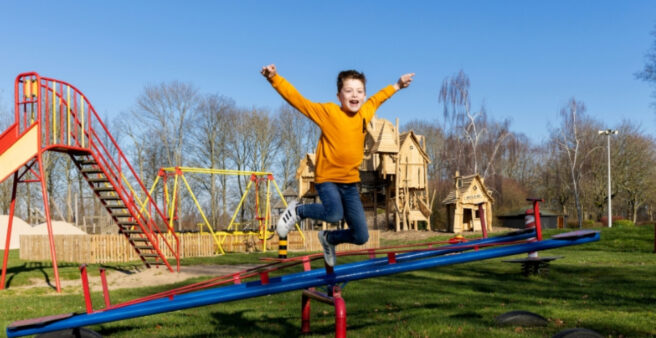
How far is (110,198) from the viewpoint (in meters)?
14.6

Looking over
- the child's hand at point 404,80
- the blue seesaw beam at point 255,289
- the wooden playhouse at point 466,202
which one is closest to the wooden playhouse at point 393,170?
the wooden playhouse at point 466,202

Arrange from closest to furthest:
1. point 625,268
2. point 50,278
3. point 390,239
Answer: point 625,268 < point 50,278 < point 390,239

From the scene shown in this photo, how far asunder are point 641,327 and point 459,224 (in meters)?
29.7

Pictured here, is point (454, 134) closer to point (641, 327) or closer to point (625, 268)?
point (625, 268)

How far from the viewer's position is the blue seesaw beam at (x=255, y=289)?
423cm

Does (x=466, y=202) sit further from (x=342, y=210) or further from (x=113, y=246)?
(x=342, y=210)

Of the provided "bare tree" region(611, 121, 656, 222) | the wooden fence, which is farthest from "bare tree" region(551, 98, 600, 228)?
the wooden fence

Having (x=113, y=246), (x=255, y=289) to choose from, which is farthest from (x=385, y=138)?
(x=255, y=289)

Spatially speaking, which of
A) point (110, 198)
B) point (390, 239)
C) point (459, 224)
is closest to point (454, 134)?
point (459, 224)

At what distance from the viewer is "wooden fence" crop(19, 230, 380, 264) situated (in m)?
21.8

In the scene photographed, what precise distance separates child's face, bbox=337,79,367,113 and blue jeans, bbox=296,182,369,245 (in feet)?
2.24

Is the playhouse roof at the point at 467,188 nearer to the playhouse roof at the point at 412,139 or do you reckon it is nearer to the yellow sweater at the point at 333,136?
the playhouse roof at the point at 412,139

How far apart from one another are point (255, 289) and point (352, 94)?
186cm

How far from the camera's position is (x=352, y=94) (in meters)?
4.60
